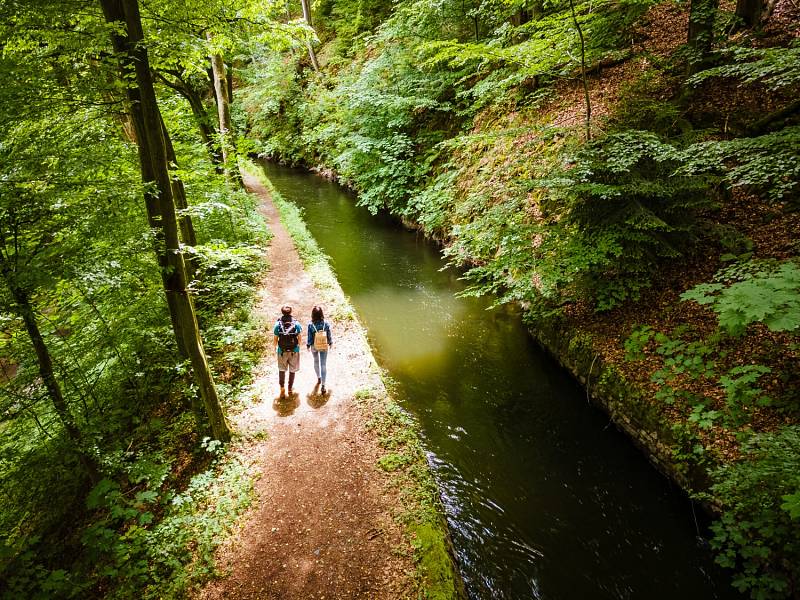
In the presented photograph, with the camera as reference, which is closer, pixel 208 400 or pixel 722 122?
pixel 208 400

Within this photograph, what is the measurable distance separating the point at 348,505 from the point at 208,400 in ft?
8.36

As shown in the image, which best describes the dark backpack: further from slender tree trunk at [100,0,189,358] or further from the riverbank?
slender tree trunk at [100,0,189,358]

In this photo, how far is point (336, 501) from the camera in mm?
4906

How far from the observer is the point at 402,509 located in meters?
4.68

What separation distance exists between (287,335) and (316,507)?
2679mm

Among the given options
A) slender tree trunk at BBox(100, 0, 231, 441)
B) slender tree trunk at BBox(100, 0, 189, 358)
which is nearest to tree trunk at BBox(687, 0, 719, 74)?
slender tree trunk at BBox(100, 0, 231, 441)

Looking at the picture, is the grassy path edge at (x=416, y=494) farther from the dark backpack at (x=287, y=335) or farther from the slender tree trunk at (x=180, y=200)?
the slender tree trunk at (x=180, y=200)

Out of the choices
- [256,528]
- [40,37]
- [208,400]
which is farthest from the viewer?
[208,400]

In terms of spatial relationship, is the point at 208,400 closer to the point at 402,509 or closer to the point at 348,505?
the point at 348,505

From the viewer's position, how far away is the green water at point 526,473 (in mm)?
4746

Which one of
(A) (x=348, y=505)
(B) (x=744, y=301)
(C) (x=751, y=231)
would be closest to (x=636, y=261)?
(C) (x=751, y=231)

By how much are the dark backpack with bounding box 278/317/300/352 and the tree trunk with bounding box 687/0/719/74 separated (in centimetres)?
953

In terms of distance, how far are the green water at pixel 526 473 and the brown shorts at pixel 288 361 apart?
7.66 feet

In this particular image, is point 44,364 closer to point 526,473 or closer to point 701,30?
point 526,473
